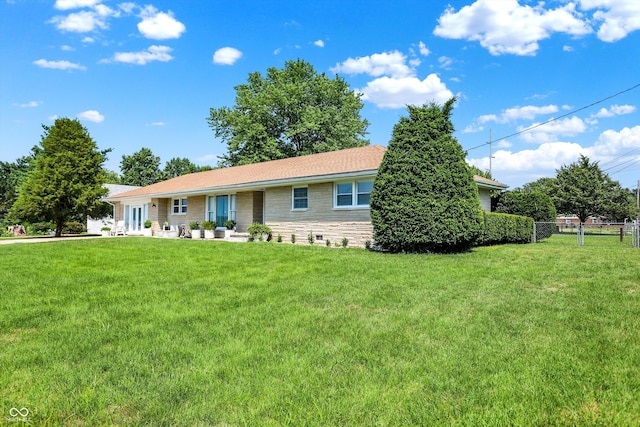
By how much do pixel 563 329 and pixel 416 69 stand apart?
71.9 feet

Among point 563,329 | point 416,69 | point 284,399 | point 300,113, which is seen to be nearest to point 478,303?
point 563,329

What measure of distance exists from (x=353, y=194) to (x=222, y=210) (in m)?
9.53

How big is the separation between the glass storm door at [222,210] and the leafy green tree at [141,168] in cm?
4727

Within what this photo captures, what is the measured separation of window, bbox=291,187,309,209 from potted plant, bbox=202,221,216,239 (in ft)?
19.3

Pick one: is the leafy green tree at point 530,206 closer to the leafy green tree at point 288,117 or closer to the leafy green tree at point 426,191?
the leafy green tree at point 426,191

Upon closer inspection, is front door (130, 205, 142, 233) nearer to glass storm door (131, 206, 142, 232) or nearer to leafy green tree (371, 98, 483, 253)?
glass storm door (131, 206, 142, 232)

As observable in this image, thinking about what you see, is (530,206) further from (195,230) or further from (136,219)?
(136,219)

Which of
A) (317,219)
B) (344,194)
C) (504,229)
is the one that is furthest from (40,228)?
(504,229)

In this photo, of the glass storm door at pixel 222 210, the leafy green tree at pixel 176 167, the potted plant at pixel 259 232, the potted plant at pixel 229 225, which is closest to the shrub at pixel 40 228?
the glass storm door at pixel 222 210

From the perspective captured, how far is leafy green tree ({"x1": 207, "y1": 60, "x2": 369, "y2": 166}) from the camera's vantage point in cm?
3719

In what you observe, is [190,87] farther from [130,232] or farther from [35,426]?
[35,426]

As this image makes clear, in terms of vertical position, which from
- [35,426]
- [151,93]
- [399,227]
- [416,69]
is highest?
[416,69]

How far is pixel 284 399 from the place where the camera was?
2.71 meters

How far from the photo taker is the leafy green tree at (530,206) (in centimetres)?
2116
